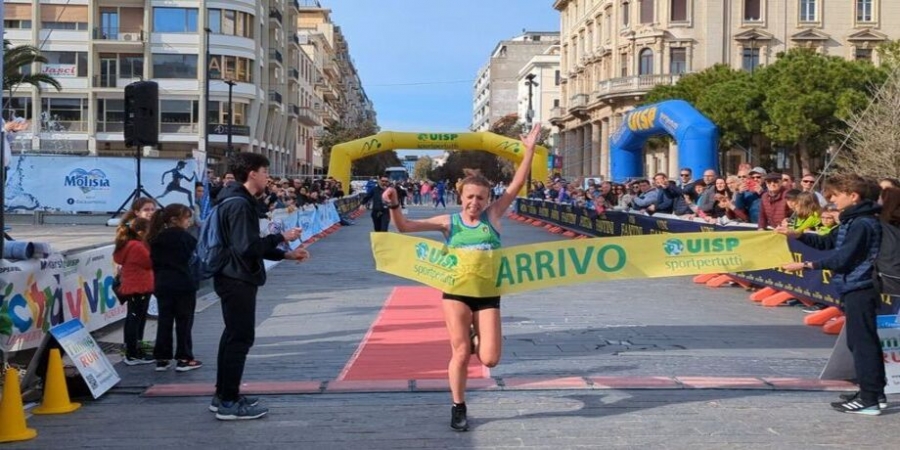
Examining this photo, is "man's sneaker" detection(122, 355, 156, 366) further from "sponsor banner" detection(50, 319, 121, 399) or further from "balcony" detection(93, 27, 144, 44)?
"balcony" detection(93, 27, 144, 44)

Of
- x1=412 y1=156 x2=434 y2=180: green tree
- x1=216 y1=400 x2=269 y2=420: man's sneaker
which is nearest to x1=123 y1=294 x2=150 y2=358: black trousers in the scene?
x1=216 y1=400 x2=269 y2=420: man's sneaker

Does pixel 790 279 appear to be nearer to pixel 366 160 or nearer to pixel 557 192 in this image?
pixel 557 192

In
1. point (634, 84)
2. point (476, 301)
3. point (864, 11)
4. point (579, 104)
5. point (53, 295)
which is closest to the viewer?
point (476, 301)

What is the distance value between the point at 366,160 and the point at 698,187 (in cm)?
8031

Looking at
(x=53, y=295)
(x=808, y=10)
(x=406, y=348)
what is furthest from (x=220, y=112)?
(x=406, y=348)

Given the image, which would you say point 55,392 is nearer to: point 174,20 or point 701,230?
point 701,230

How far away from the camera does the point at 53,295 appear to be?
875 cm

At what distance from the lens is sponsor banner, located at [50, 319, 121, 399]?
7082 mm

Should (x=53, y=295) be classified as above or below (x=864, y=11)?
below

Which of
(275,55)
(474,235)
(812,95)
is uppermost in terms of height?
(275,55)

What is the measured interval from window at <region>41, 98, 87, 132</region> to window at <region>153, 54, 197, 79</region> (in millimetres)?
4939

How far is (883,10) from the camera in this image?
2625 inches

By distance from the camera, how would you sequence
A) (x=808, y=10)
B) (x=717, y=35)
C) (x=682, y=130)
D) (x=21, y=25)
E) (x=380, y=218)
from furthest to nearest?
(x=717, y=35) < (x=808, y=10) < (x=21, y=25) < (x=380, y=218) < (x=682, y=130)

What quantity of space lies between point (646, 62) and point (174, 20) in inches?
1305
